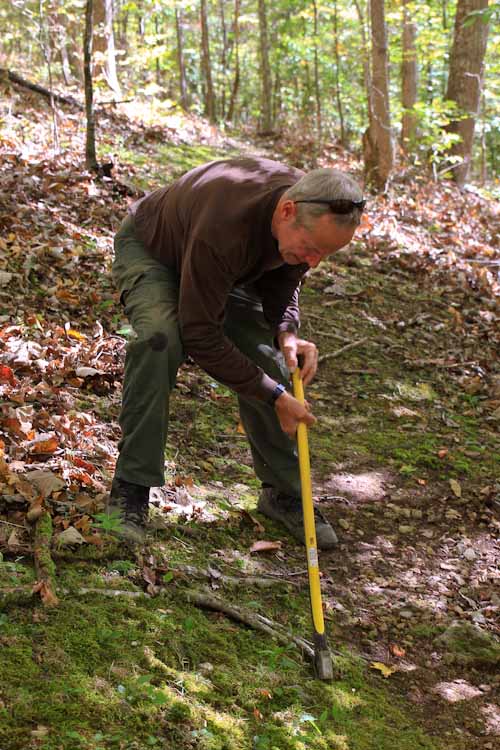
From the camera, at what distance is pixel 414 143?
13047 mm

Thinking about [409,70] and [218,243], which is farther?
[409,70]

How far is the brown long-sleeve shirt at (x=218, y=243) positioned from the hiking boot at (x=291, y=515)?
912 mm

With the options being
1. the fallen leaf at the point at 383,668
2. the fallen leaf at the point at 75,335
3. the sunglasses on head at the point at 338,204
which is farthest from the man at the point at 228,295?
the fallen leaf at the point at 75,335

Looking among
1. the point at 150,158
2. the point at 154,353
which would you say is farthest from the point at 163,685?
the point at 150,158

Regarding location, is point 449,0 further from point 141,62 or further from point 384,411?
point 384,411

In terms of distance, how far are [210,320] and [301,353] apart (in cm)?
82

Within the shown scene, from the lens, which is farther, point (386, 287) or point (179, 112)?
point (179, 112)

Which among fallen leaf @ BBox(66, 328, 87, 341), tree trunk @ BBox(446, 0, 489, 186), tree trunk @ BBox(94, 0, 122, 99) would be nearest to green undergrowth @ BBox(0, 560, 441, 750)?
fallen leaf @ BBox(66, 328, 87, 341)

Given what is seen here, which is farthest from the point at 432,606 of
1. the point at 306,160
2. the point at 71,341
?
the point at 306,160

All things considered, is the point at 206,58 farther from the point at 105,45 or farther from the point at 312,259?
the point at 312,259

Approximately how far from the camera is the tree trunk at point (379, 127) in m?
10.3

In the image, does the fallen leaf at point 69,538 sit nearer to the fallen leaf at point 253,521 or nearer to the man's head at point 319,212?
the fallen leaf at point 253,521

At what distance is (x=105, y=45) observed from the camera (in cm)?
1253

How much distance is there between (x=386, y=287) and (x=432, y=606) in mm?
4622
